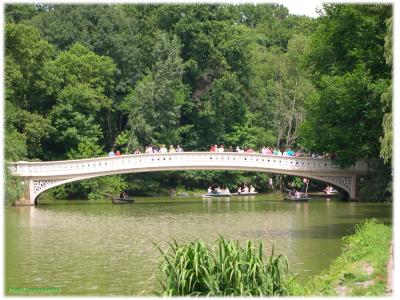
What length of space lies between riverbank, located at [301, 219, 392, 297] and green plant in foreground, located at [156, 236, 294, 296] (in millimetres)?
509

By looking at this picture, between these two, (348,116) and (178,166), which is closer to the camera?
(348,116)

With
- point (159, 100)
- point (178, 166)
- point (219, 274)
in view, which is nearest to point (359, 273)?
point (219, 274)

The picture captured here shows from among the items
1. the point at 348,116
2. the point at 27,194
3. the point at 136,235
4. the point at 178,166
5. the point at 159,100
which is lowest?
the point at 136,235

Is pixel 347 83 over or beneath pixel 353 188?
over

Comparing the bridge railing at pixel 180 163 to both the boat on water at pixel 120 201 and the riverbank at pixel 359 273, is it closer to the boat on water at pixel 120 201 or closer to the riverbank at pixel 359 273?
the boat on water at pixel 120 201

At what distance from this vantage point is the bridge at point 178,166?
35.5 m

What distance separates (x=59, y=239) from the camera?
21656 millimetres

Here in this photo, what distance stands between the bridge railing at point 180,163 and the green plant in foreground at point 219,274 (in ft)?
81.2

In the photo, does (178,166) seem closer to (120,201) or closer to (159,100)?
(120,201)

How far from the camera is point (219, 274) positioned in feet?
36.5

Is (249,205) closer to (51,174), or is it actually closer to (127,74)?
(51,174)

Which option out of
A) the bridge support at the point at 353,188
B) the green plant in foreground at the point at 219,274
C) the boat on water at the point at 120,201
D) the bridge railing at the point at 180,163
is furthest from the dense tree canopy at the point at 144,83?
the green plant in foreground at the point at 219,274

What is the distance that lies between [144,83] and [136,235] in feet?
76.6

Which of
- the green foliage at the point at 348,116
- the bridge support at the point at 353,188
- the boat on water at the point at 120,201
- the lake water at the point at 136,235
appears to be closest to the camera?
the lake water at the point at 136,235
